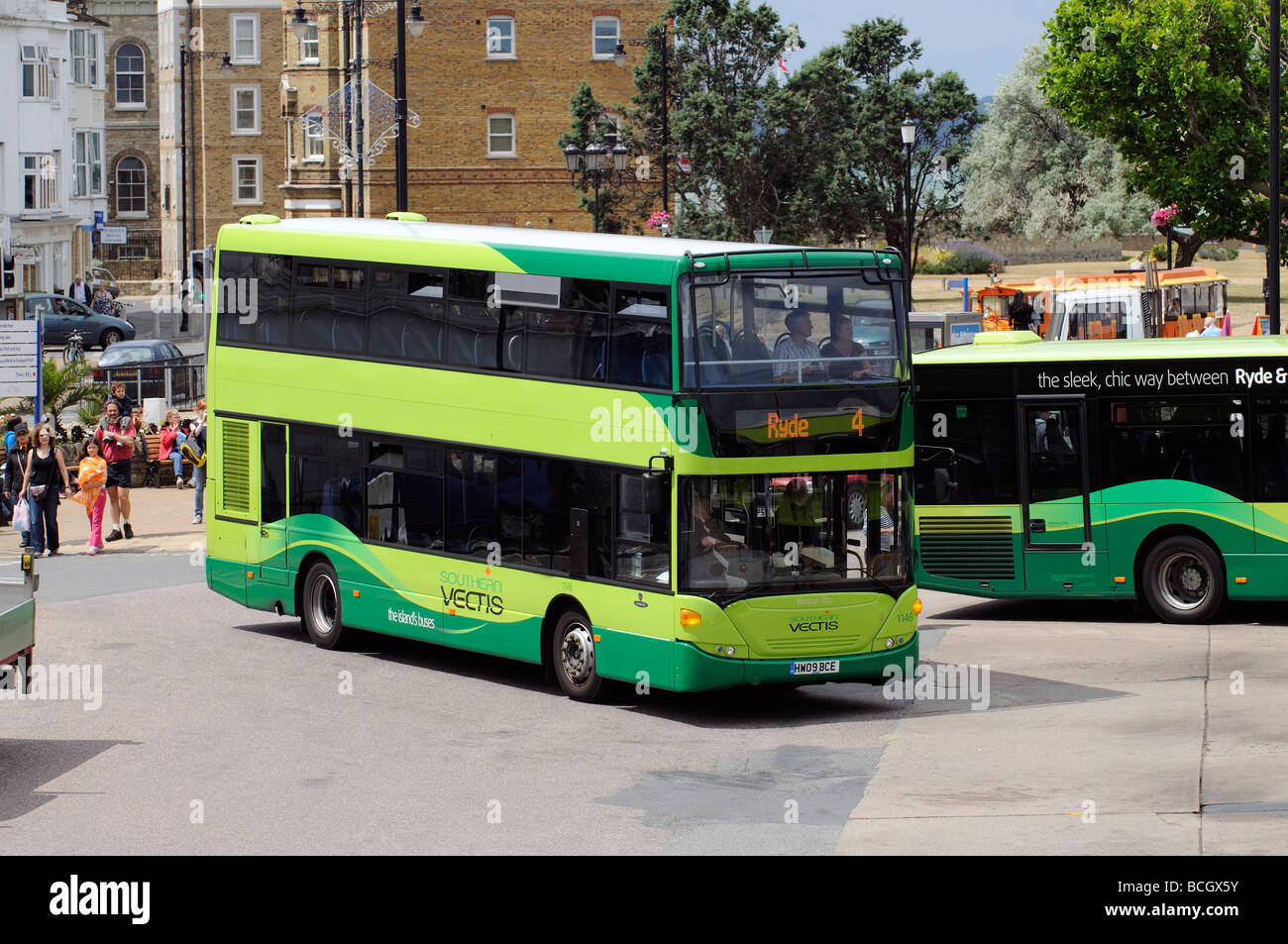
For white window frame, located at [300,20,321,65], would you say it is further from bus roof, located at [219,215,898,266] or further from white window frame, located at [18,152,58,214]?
bus roof, located at [219,215,898,266]

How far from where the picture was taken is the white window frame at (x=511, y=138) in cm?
6788

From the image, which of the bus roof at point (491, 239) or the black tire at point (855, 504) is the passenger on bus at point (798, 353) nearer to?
the bus roof at point (491, 239)

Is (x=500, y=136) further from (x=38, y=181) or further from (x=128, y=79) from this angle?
(x=128, y=79)

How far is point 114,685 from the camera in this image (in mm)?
16797

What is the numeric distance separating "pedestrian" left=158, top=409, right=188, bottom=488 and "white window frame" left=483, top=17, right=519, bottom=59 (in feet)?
118

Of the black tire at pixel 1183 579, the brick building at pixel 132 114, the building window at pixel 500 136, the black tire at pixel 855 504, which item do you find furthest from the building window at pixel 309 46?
the black tire at pixel 855 504

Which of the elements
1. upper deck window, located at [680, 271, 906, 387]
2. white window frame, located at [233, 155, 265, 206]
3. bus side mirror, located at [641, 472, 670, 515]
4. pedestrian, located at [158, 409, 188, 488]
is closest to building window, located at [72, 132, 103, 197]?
white window frame, located at [233, 155, 265, 206]

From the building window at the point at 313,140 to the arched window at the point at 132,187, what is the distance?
31.3 meters

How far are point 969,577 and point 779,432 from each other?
22.0 feet

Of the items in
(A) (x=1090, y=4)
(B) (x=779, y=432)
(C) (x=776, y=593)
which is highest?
(A) (x=1090, y=4)

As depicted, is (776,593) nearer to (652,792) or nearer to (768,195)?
(652,792)

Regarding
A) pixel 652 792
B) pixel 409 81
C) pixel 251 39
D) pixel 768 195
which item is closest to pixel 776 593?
pixel 652 792

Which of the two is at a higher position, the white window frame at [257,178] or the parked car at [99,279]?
the white window frame at [257,178]

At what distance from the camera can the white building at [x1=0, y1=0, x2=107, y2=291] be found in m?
66.0
